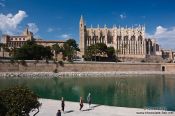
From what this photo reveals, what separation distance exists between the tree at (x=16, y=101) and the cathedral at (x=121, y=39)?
119 m

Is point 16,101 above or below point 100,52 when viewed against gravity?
below

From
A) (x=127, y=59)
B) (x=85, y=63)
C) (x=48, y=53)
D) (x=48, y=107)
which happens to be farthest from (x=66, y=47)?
(x=48, y=107)

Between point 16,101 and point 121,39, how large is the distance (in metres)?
128

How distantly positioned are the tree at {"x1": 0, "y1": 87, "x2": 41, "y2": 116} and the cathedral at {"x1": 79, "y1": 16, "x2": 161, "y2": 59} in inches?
4677

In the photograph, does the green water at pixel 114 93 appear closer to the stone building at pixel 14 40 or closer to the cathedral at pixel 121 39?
the stone building at pixel 14 40

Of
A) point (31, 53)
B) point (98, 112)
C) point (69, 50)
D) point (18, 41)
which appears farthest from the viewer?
point (18, 41)

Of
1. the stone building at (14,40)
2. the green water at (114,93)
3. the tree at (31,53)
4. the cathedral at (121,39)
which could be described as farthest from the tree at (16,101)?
the cathedral at (121,39)

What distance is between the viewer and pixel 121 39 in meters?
141

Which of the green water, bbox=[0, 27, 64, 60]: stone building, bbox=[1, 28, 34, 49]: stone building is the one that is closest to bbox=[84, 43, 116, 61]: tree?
bbox=[0, 27, 64, 60]: stone building

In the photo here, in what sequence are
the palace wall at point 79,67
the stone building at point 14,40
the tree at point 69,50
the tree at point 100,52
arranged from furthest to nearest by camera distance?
the stone building at point 14,40 < the tree at point 100,52 < the tree at point 69,50 < the palace wall at point 79,67

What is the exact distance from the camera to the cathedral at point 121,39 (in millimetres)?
136125

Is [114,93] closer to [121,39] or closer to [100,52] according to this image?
[100,52]

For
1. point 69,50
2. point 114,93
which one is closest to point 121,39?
point 69,50

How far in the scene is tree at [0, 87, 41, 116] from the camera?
45.0ft
